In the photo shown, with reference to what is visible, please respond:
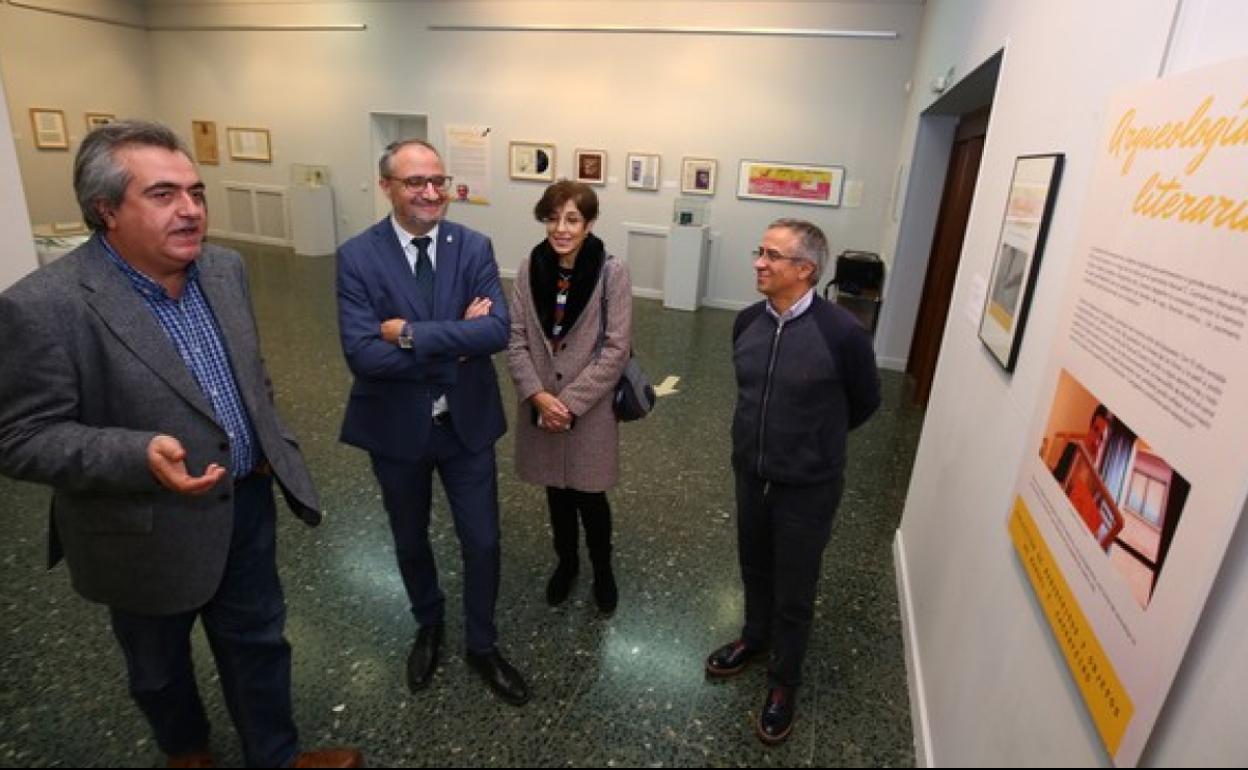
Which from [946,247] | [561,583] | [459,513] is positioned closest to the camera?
[459,513]

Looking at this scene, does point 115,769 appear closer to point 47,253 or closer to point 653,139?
point 47,253

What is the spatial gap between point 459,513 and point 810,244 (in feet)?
4.19

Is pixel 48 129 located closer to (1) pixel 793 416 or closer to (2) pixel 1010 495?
(1) pixel 793 416

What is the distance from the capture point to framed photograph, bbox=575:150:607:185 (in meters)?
8.25

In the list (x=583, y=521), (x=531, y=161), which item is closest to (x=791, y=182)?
(x=531, y=161)

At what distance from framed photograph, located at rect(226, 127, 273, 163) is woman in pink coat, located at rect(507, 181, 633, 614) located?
10053mm

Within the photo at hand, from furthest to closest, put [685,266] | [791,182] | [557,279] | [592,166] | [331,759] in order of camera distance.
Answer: [592,166]
[685,266]
[791,182]
[557,279]
[331,759]

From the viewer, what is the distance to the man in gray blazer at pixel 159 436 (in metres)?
1.12

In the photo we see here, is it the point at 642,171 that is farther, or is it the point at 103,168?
the point at 642,171

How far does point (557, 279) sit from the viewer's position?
2.08 meters

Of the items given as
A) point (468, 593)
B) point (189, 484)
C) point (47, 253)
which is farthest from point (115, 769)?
point (47, 253)

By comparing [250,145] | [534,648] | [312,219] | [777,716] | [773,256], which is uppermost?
[250,145]

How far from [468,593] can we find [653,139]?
7.10 metres

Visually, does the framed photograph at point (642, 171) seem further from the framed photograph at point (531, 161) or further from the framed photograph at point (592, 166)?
the framed photograph at point (531, 161)
